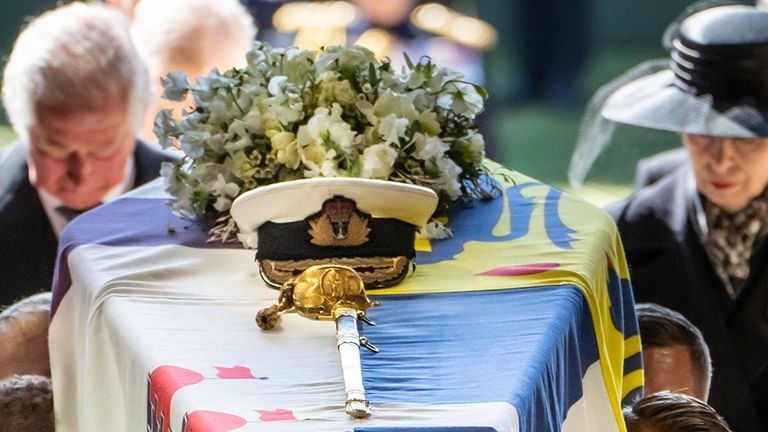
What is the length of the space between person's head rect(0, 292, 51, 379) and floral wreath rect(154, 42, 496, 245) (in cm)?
35

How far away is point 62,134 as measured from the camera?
3947 millimetres

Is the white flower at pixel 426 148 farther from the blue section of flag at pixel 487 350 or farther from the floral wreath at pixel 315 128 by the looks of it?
the blue section of flag at pixel 487 350

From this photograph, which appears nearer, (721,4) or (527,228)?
(527,228)

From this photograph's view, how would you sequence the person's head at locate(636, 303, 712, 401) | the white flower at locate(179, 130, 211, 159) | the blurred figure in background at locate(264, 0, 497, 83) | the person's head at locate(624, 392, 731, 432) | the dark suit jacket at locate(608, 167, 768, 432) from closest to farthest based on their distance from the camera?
the person's head at locate(624, 392, 731, 432) → the white flower at locate(179, 130, 211, 159) → the person's head at locate(636, 303, 712, 401) → the dark suit jacket at locate(608, 167, 768, 432) → the blurred figure in background at locate(264, 0, 497, 83)

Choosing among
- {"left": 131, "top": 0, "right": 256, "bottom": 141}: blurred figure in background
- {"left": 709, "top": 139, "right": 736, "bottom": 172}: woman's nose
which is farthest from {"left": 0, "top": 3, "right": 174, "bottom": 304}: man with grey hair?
{"left": 709, "top": 139, "right": 736, "bottom": 172}: woman's nose

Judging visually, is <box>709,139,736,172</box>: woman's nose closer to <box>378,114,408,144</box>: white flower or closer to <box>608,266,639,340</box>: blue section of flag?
<box>608,266,639,340</box>: blue section of flag

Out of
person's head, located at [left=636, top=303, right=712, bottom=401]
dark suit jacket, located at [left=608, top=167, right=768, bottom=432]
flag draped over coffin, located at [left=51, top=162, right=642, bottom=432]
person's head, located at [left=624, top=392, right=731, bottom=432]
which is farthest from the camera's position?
dark suit jacket, located at [left=608, top=167, right=768, bottom=432]

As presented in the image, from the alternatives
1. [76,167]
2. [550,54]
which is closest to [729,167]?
[76,167]

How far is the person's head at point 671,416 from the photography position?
2.61 meters

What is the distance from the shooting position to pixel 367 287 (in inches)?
106

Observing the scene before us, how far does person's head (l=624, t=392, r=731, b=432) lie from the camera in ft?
8.57

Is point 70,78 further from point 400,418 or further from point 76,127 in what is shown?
point 400,418

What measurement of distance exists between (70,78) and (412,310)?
160 centimetres

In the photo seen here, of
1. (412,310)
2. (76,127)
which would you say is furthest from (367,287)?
(76,127)
